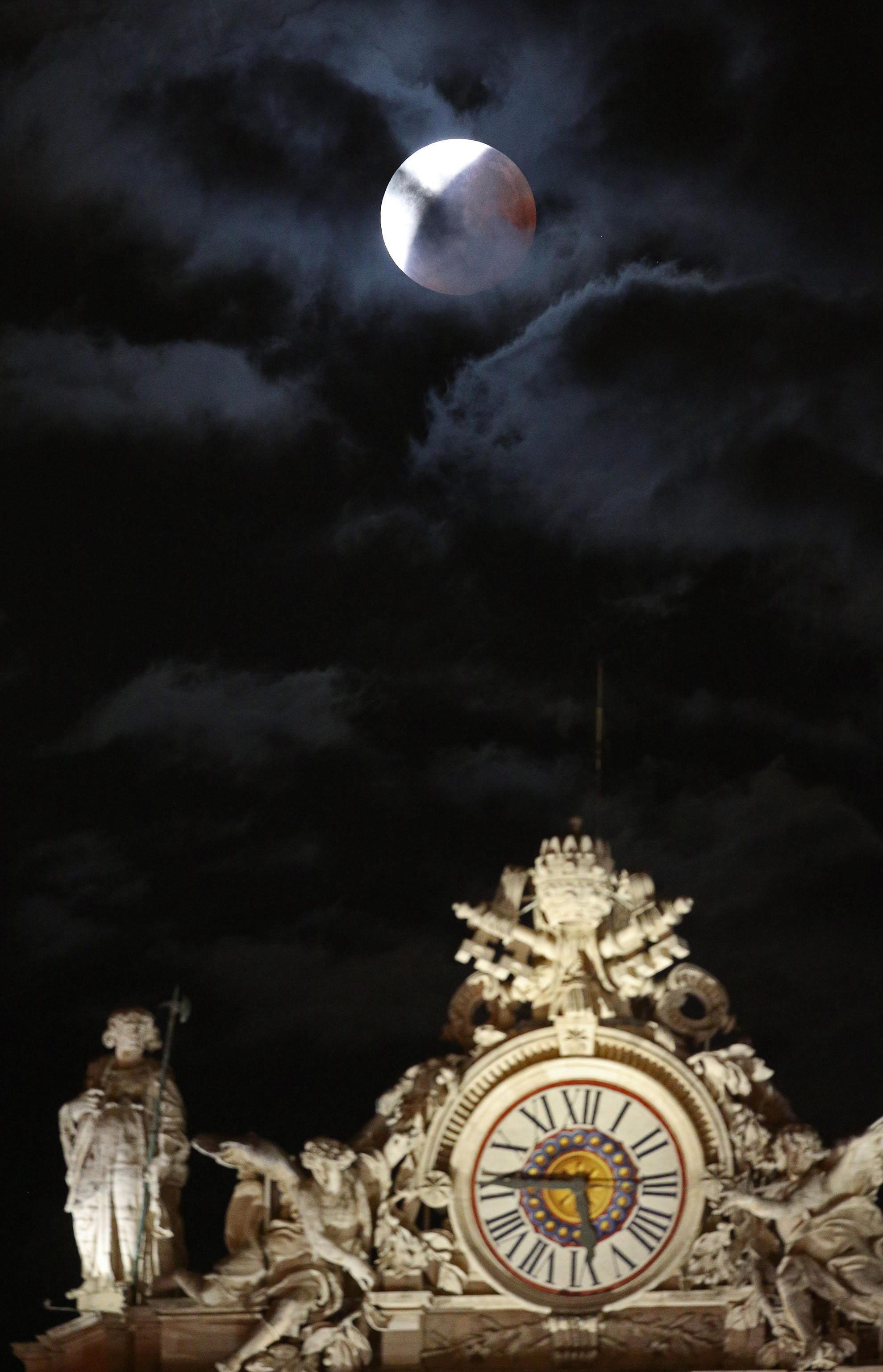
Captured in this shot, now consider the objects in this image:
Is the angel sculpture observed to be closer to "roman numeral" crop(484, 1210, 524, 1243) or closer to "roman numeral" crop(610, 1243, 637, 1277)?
"roman numeral" crop(610, 1243, 637, 1277)

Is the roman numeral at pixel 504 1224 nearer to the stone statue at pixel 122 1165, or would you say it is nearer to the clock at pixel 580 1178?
the clock at pixel 580 1178

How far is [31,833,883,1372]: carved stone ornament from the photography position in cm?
1442

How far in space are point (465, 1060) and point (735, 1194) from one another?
1.82 meters

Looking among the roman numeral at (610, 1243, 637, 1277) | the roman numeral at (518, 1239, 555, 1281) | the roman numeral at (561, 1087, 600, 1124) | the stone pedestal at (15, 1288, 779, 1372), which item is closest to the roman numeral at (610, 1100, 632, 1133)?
the roman numeral at (561, 1087, 600, 1124)

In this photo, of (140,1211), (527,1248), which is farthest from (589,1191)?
(140,1211)

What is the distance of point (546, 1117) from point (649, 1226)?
896 mm

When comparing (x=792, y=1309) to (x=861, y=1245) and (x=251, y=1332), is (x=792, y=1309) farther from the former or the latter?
(x=251, y=1332)

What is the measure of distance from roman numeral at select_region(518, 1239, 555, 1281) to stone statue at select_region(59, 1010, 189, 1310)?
6.86 feet

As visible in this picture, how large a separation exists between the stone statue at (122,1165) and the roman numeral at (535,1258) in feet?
6.86

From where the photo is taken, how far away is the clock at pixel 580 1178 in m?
14.6

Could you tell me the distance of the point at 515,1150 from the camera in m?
14.9

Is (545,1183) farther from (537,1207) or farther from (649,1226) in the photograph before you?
A: (649,1226)

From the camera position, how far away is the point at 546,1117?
49.2 ft

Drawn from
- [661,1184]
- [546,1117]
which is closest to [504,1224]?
[546,1117]
